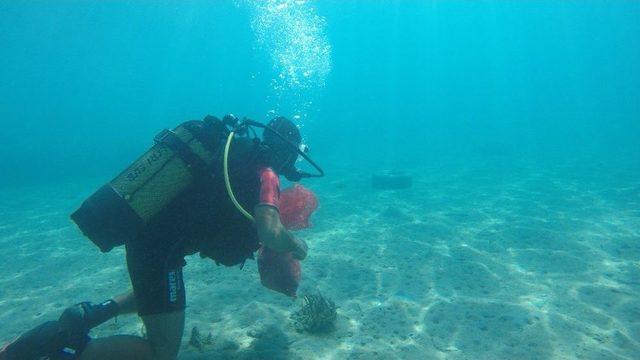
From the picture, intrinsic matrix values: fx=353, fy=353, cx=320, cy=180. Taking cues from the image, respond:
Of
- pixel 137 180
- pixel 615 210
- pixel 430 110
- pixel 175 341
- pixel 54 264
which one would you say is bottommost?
pixel 175 341

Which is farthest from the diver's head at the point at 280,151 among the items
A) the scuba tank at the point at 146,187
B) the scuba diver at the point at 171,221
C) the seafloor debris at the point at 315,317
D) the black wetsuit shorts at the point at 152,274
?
the seafloor debris at the point at 315,317

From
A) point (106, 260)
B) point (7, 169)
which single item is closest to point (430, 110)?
point (7, 169)

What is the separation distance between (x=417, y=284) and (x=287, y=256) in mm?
3873

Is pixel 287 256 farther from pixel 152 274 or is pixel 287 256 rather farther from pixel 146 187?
pixel 146 187

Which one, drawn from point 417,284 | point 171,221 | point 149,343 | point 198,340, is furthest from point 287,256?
point 417,284

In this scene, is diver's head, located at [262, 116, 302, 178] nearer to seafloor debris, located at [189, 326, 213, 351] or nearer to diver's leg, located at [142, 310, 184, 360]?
diver's leg, located at [142, 310, 184, 360]

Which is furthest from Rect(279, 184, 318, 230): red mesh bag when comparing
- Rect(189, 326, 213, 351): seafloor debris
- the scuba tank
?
Rect(189, 326, 213, 351): seafloor debris

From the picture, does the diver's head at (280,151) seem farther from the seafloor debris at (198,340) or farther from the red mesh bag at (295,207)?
the seafloor debris at (198,340)

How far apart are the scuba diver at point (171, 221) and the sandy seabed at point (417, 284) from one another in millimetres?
1754

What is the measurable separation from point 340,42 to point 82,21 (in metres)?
92.3

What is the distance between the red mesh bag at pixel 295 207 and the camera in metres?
4.32

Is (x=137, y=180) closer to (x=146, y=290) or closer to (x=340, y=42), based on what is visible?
(x=146, y=290)

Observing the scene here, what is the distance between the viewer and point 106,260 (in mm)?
9438

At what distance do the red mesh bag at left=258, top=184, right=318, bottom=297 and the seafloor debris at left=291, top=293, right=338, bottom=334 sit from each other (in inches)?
56.1
